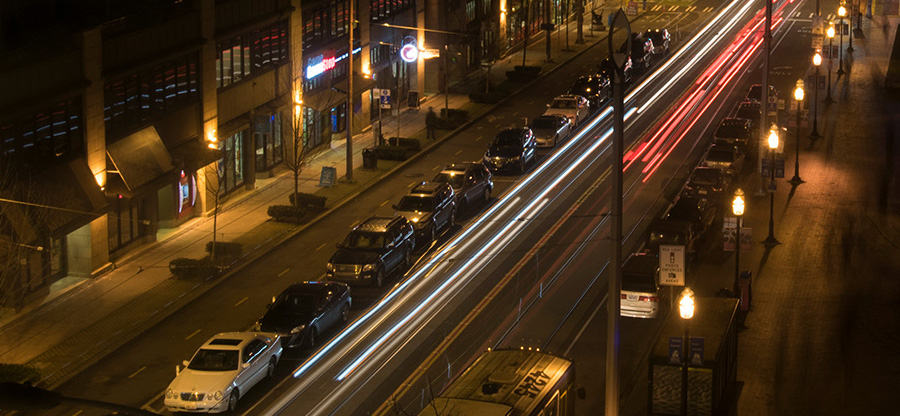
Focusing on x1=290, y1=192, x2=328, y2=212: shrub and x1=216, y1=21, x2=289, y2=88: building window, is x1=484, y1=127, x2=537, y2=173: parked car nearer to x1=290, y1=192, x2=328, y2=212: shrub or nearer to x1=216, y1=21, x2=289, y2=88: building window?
x1=290, y1=192, x2=328, y2=212: shrub

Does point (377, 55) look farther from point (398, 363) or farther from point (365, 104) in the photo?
point (398, 363)

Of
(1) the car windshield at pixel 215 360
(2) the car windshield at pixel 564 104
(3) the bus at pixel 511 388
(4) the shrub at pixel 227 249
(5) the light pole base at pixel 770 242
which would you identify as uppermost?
(3) the bus at pixel 511 388

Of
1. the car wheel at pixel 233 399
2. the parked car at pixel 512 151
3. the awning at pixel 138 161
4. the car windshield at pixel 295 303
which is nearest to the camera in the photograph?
the car wheel at pixel 233 399

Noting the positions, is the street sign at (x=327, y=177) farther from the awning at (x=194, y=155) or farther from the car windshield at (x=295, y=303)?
the car windshield at (x=295, y=303)

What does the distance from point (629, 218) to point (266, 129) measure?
57.2 feet

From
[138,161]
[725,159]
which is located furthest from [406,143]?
[138,161]

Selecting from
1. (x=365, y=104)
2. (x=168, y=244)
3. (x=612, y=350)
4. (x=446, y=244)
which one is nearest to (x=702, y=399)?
Answer: (x=612, y=350)

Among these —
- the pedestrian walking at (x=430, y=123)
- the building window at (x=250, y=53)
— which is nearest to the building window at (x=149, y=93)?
the building window at (x=250, y=53)

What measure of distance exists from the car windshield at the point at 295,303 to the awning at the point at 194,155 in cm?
1271

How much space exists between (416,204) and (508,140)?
1191cm

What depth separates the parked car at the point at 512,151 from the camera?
2184 inches

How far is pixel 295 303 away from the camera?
36.1 meters

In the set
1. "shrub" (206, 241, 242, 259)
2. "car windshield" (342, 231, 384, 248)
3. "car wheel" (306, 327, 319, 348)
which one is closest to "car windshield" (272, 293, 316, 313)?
"car wheel" (306, 327, 319, 348)

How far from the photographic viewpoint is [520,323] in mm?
36656
